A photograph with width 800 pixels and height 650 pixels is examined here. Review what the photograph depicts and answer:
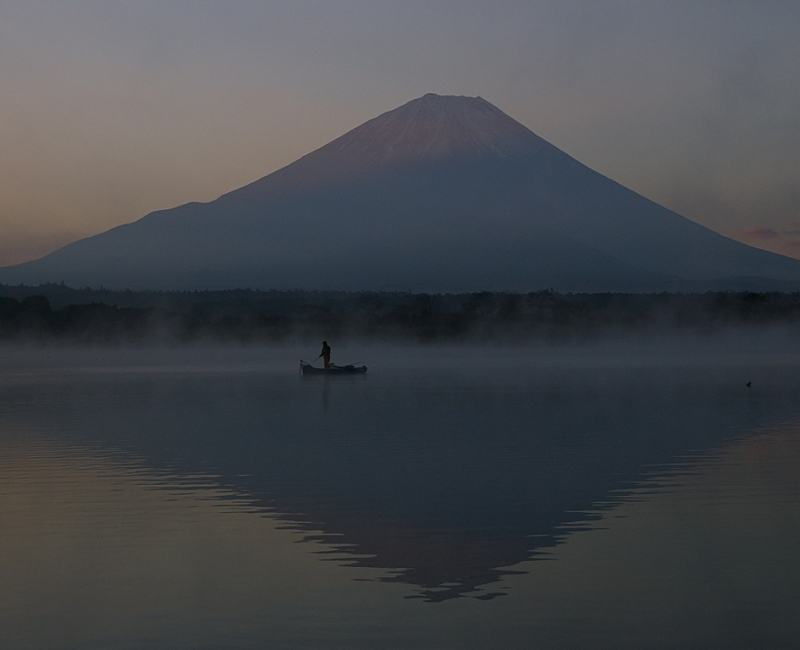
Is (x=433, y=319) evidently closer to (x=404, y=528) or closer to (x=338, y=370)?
(x=338, y=370)

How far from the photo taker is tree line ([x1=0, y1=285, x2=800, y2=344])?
109 metres

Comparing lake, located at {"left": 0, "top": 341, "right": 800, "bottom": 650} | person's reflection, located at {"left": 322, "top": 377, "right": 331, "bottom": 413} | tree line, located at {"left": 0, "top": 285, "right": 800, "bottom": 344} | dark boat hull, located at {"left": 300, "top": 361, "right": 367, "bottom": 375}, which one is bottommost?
lake, located at {"left": 0, "top": 341, "right": 800, "bottom": 650}

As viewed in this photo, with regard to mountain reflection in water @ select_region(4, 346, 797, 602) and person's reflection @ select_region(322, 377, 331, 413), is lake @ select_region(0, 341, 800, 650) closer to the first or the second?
mountain reflection in water @ select_region(4, 346, 797, 602)

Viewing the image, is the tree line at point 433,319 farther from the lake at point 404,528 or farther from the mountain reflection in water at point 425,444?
the lake at point 404,528

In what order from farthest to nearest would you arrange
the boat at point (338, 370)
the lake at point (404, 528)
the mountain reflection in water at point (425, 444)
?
the boat at point (338, 370)
the mountain reflection in water at point (425, 444)
the lake at point (404, 528)

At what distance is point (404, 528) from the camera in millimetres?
14531

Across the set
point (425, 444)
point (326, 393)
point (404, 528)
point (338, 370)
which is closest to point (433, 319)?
point (338, 370)

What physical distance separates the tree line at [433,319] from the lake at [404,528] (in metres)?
73.2

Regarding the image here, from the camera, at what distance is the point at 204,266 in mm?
183500

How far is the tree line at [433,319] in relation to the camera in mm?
108625

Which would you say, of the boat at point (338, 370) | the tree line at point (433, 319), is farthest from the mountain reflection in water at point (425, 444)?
the tree line at point (433, 319)

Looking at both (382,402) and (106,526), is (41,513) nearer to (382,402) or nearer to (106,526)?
(106,526)

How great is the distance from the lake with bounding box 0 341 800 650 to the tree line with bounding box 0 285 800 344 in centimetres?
7322

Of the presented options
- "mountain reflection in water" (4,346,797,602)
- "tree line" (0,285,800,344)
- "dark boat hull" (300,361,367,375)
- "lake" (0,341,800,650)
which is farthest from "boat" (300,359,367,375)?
"tree line" (0,285,800,344)
